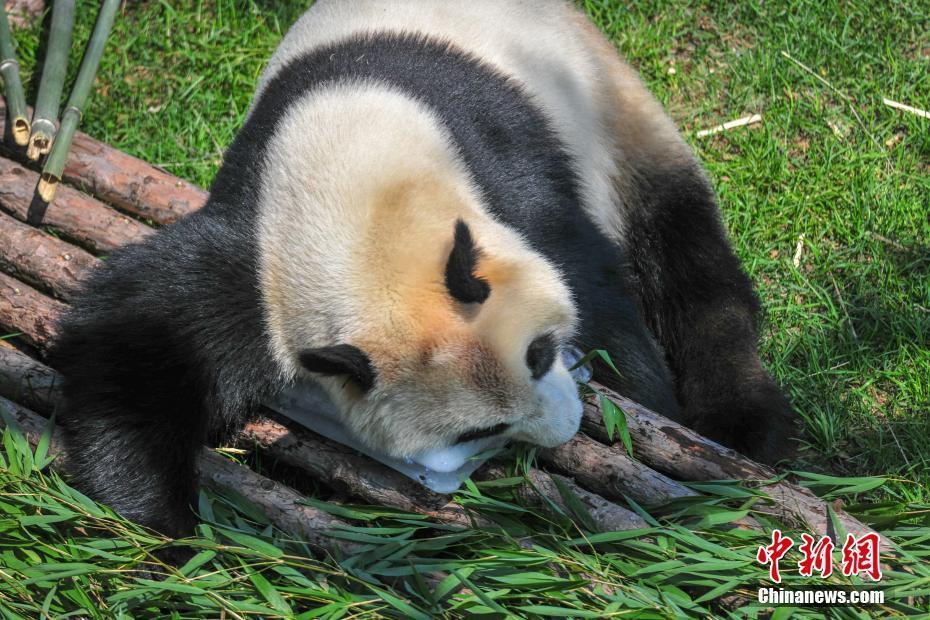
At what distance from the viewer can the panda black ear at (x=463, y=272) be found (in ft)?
7.83

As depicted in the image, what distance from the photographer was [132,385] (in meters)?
2.83

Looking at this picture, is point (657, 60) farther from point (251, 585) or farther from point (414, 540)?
point (251, 585)

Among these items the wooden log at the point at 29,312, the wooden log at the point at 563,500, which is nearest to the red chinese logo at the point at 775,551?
the wooden log at the point at 563,500

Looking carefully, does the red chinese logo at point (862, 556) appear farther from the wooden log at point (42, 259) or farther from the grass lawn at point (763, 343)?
the wooden log at point (42, 259)

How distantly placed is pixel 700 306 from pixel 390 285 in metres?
1.42

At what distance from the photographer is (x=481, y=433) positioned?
261cm

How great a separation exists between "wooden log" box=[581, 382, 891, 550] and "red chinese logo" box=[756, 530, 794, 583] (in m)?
0.09

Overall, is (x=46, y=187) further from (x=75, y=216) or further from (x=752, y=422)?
(x=752, y=422)

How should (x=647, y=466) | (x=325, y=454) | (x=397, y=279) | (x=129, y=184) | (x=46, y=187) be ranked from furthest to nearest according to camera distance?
(x=129, y=184), (x=46, y=187), (x=325, y=454), (x=647, y=466), (x=397, y=279)

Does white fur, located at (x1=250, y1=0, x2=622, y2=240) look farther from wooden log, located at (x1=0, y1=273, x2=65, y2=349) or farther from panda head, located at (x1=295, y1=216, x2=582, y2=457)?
wooden log, located at (x1=0, y1=273, x2=65, y2=349)

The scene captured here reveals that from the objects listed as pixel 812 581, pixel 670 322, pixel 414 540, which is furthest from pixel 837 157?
pixel 414 540

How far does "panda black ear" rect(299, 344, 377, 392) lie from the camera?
7.97 feet

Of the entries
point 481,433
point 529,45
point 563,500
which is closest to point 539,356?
point 481,433

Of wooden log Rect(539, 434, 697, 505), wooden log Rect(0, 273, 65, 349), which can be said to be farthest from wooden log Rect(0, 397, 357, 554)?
wooden log Rect(539, 434, 697, 505)
